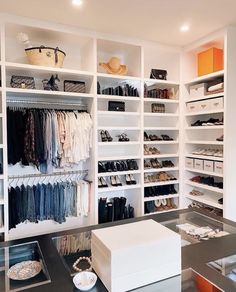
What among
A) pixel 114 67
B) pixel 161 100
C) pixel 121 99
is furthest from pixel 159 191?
pixel 114 67

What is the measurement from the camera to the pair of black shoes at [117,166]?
3266 millimetres

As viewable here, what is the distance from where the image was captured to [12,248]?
146cm

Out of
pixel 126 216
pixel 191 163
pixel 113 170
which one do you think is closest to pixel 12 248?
pixel 113 170

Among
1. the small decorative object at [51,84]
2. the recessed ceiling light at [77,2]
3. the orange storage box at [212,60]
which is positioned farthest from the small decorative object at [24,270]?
the orange storage box at [212,60]

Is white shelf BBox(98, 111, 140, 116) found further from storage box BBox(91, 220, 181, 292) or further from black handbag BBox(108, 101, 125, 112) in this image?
storage box BBox(91, 220, 181, 292)

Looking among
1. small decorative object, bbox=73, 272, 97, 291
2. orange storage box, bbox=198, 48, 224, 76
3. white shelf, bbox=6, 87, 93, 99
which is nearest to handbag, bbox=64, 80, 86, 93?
white shelf, bbox=6, 87, 93, 99

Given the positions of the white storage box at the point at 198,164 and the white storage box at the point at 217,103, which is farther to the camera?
the white storage box at the point at 198,164

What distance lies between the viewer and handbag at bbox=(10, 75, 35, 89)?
110 inches

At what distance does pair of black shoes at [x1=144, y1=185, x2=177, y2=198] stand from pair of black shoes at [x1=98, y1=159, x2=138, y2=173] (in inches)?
17.0

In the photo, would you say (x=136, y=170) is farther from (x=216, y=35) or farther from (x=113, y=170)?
(x=216, y=35)

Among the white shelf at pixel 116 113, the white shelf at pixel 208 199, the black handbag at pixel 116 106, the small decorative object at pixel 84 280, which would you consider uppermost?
the black handbag at pixel 116 106

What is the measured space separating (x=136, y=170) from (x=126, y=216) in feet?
2.27

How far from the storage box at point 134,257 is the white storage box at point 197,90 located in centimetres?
260

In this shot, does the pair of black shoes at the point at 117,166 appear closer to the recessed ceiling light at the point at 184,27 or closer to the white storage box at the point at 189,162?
the white storage box at the point at 189,162
